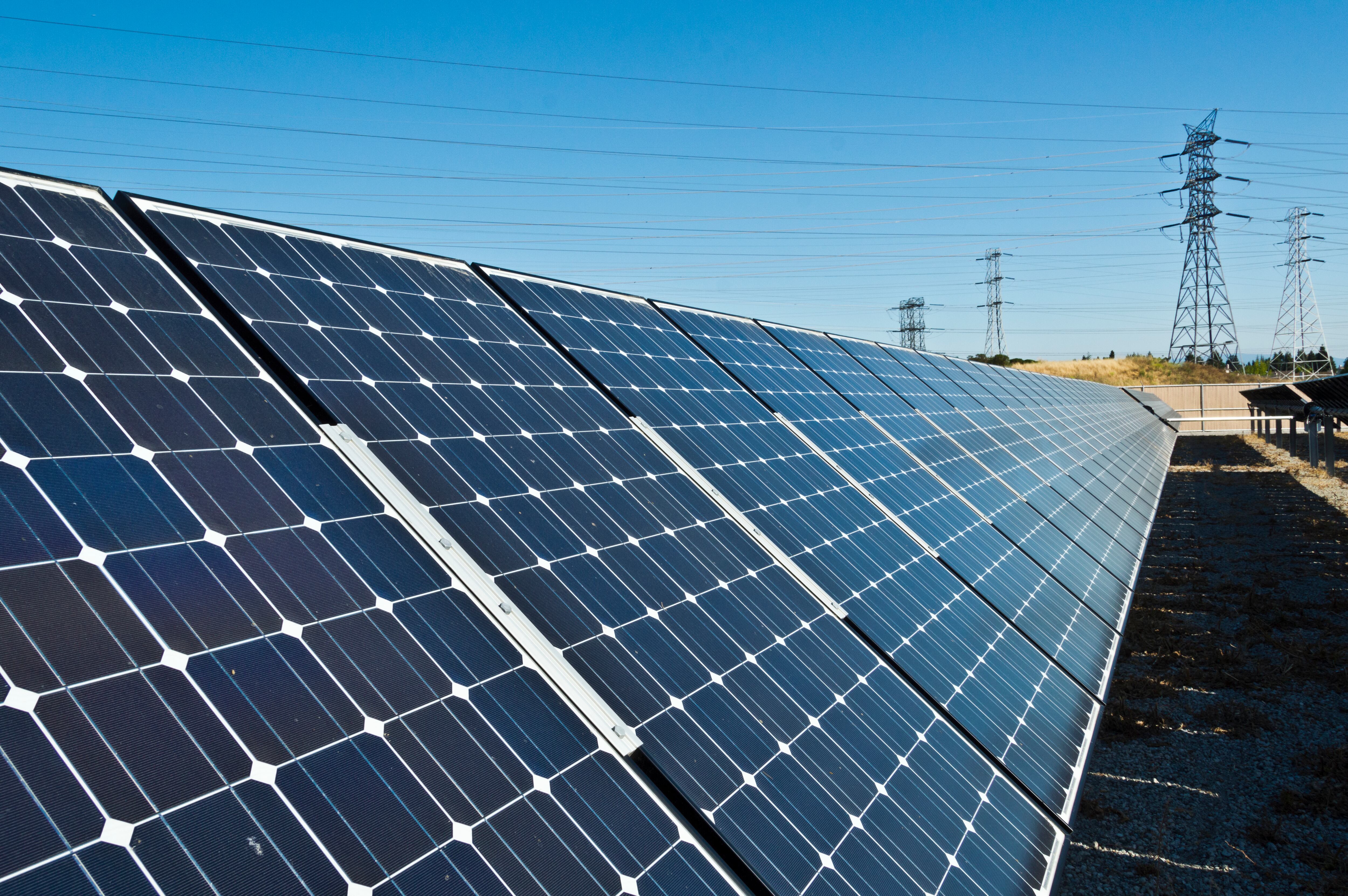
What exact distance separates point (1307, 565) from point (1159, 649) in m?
12.0

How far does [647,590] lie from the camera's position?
21.7ft

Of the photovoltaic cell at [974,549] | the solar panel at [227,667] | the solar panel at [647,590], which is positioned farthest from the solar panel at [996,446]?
the solar panel at [227,667]

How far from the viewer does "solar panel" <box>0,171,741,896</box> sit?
10.3ft

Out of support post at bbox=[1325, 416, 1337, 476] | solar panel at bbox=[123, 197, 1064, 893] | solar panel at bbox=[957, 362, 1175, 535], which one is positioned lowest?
support post at bbox=[1325, 416, 1337, 476]

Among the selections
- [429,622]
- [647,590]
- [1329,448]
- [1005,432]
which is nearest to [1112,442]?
[1005,432]

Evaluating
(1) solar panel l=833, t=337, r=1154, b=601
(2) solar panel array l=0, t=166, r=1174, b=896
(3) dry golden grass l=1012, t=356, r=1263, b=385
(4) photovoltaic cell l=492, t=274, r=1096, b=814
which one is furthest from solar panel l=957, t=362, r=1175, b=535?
(3) dry golden grass l=1012, t=356, r=1263, b=385

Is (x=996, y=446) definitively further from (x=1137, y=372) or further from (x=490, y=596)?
(x=1137, y=372)

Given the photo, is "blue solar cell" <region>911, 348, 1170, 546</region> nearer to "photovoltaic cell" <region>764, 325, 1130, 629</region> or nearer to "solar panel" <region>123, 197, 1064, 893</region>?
"photovoltaic cell" <region>764, 325, 1130, 629</region>

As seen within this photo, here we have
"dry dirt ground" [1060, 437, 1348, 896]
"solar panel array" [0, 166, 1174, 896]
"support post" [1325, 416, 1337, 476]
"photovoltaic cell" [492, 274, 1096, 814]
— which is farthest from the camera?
"support post" [1325, 416, 1337, 476]

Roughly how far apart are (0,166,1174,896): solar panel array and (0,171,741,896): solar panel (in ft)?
0.05

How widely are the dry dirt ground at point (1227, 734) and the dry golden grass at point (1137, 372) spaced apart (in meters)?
85.0

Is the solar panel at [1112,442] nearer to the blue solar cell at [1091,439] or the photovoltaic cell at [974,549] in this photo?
the blue solar cell at [1091,439]

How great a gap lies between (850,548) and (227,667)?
7.00m

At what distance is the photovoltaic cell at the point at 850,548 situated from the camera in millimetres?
8008
